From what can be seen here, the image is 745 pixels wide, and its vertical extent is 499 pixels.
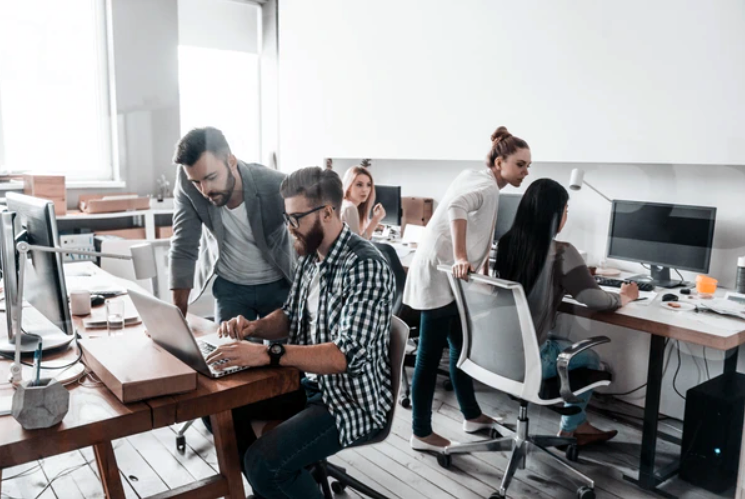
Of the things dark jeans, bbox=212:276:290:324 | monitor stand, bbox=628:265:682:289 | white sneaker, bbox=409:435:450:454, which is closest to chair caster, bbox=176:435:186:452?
dark jeans, bbox=212:276:290:324

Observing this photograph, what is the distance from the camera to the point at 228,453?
1534 mm

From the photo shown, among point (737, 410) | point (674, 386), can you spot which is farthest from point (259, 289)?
point (737, 410)

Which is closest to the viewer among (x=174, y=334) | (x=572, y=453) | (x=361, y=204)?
(x=174, y=334)

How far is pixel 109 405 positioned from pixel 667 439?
2.06m

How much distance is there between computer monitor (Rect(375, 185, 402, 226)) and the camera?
292 cm

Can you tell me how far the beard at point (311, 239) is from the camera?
1.61 m

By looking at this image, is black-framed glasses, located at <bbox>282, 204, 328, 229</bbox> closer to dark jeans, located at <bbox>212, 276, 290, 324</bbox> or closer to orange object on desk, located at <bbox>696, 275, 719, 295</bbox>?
dark jeans, located at <bbox>212, 276, 290, 324</bbox>

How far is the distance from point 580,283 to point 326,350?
1.11 m

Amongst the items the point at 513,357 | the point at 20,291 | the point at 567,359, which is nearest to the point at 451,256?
the point at 513,357

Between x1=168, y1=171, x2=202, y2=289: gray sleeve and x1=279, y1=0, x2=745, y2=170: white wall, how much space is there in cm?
122

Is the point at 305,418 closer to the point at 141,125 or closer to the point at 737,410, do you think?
Answer: the point at 737,410

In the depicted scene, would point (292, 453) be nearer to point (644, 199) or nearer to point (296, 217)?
point (296, 217)


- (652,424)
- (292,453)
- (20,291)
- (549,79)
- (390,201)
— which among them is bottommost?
(652,424)

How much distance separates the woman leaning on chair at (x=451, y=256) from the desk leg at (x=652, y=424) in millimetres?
728
